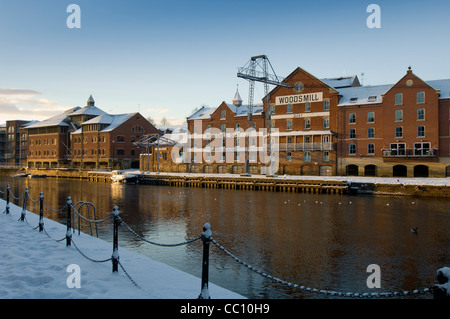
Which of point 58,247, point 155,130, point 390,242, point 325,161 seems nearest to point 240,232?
point 390,242

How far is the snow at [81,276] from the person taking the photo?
7570 millimetres

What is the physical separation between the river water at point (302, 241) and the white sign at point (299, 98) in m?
28.2

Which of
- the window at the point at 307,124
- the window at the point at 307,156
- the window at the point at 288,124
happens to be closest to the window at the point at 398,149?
the window at the point at 307,156

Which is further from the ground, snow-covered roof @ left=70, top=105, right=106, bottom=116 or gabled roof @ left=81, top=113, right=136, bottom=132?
snow-covered roof @ left=70, top=105, right=106, bottom=116

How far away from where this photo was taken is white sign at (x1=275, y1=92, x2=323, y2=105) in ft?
191

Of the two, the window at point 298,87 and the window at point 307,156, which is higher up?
the window at point 298,87

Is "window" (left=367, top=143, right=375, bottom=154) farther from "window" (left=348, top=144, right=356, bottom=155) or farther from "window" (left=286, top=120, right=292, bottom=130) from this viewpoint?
"window" (left=286, top=120, right=292, bottom=130)

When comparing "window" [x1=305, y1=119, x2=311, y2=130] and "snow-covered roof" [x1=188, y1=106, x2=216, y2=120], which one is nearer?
"window" [x1=305, y1=119, x2=311, y2=130]

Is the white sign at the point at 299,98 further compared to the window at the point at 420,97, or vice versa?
the white sign at the point at 299,98

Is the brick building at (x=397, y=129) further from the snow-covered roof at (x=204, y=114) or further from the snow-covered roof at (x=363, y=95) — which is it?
the snow-covered roof at (x=204, y=114)

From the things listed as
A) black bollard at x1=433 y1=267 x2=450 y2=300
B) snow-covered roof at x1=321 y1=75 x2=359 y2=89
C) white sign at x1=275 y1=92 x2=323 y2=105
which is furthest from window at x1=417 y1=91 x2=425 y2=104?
black bollard at x1=433 y1=267 x2=450 y2=300

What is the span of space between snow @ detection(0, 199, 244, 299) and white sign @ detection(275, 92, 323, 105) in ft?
167

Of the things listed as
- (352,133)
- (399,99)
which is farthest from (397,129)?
(352,133)
